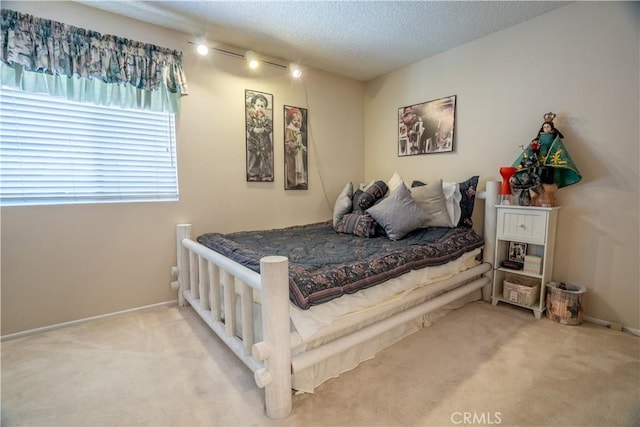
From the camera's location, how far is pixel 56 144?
214cm

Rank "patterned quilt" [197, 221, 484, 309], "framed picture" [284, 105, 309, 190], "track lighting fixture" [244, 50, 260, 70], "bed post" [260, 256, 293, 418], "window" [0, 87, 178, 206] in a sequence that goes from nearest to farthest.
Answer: "bed post" [260, 256, 293, 418], "patterned quilt" [197, 221, 484, 309], "window" [0, 87, 178, 206], "track lighting fixture" [244, 50, 260, 70], "framed picture" [284, 105, 309, 190]

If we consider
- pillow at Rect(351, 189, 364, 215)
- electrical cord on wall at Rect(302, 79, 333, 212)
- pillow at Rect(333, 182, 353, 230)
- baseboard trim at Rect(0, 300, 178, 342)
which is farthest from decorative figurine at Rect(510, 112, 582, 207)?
baseboard trim at Rect(0, 300, 178, 342)

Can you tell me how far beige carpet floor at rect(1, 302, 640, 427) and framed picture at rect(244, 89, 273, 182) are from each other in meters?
1.56

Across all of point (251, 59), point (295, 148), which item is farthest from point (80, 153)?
point (295, 148)

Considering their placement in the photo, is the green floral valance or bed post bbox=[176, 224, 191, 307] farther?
bed post bbox=[176, 224, 191, 307]

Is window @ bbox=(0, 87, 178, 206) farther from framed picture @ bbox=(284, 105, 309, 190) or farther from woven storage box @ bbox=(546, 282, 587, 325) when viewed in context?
woven storage box @ bbox=(546, 282, 587, 325)

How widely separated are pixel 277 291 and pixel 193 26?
2361 millimetres

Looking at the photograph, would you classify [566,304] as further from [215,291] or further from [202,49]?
[202,49]

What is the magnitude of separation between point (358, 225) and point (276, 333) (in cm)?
153

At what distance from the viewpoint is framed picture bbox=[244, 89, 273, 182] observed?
2920mm

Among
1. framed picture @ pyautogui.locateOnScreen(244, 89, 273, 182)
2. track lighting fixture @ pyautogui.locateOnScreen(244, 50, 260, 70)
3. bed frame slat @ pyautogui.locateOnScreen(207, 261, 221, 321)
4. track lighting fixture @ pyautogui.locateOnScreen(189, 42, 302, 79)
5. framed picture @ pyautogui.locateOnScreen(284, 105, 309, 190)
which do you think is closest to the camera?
bed frame slat @ pyautogui.locateOnScreen(207, 261, 221, 321)

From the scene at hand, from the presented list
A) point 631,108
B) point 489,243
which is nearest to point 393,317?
point 489,243

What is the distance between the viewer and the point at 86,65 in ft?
6.90

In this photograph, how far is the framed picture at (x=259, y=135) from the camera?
9.58 ft
